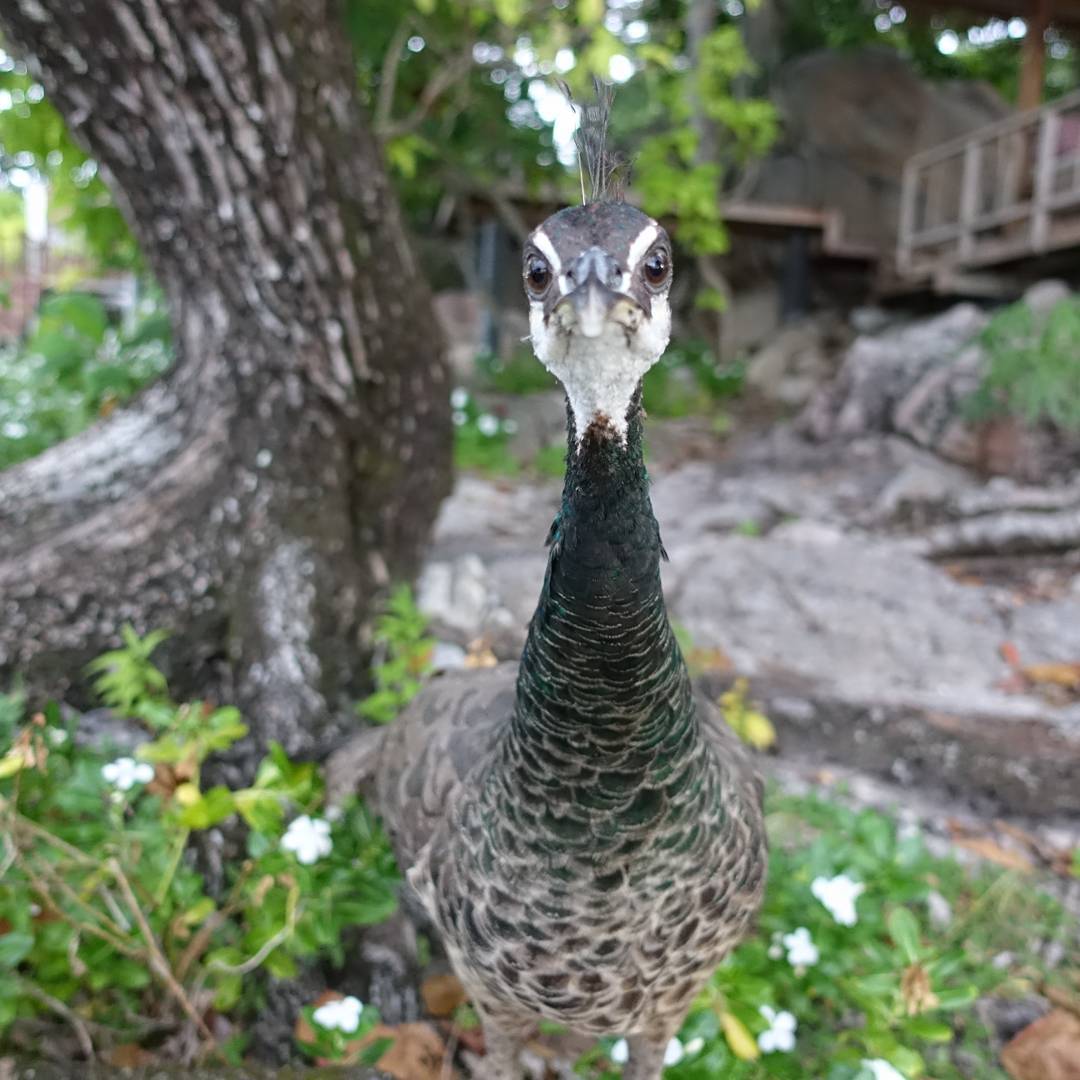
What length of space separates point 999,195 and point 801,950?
34.3 ft

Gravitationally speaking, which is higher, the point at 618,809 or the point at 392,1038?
the point at 618,809

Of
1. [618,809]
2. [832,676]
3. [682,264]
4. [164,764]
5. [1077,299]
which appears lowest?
[832,676]

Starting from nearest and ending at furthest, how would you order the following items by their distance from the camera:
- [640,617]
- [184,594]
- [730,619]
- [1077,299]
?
[640,617]
[184,594]
[730,619]
[1077,299]

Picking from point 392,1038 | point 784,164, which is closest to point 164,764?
point 392,1038

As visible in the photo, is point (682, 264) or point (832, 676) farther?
point (682, 264)

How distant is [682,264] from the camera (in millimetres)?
14648

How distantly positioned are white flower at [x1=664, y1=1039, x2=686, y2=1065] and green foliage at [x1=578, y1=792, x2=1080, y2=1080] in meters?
0.01

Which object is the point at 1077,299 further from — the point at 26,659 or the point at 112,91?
the point at 26,659

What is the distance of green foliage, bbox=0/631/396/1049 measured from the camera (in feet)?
5.12

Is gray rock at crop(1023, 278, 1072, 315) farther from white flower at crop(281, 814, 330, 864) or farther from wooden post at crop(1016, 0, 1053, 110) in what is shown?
white flower at crop(281, 814, 330, 864)

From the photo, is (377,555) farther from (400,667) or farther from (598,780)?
(598,780)

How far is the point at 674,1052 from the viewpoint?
5.37 feet

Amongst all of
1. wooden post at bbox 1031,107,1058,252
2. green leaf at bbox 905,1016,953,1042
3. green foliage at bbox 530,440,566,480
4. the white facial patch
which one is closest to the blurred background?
green leaf at bbox 905,1016,953,1042

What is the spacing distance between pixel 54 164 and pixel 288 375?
2.11 m
